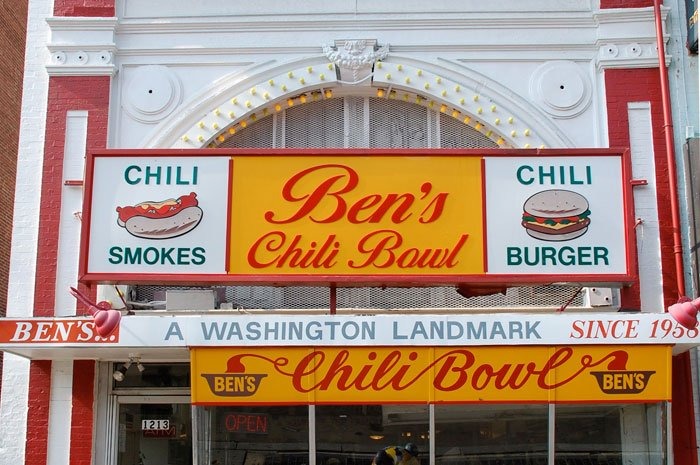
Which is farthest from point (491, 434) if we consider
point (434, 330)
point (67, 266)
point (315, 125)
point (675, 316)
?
point (67, 266)

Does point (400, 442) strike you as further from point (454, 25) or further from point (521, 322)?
point (454, 25)

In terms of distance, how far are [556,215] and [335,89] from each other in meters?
3.69

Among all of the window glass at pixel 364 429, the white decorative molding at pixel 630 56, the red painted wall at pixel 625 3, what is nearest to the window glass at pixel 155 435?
the window glass at pixel 364 429

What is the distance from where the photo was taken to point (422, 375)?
1011 centimetres

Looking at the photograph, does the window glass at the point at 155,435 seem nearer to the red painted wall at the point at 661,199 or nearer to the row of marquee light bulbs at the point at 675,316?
the row of marquee light bulbs at the point at 675,316

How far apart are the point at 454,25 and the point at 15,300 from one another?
21.8 feet

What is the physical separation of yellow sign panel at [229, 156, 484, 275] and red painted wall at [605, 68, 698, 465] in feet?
8.61

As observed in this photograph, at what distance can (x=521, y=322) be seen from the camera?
10148 millimetres

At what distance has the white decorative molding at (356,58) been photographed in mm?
12828

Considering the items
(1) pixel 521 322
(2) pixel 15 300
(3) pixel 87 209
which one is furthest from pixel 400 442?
(2) pixel 15 300

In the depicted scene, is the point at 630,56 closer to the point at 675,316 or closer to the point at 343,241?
the point at 675,316

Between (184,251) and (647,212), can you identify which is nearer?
(184,251)

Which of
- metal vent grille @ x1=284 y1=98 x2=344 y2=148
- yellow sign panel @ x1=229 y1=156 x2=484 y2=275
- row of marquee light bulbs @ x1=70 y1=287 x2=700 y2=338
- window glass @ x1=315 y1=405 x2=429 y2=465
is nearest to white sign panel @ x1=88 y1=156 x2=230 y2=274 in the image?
yellow sign panel @ x1=229 y1=156 x2=484 y2=275

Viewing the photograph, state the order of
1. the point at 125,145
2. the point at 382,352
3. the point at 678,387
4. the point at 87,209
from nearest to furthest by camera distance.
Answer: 1. the point at 382,352
2. the point at 87,209
3. the point at 678,387
4. the point at 125,145
